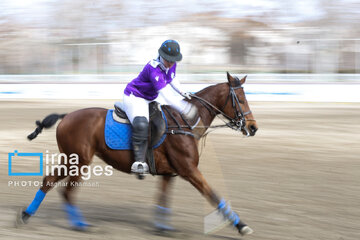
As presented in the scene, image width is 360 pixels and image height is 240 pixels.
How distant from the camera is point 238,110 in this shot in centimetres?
574

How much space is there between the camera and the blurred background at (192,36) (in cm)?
2852

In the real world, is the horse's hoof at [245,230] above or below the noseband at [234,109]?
below

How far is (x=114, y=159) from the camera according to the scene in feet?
19.2

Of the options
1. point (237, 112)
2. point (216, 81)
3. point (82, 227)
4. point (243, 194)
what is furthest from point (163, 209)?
point (216, 81)

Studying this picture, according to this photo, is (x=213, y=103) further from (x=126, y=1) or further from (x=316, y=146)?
(x=126, y=1)

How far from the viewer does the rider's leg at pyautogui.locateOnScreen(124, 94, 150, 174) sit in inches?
220

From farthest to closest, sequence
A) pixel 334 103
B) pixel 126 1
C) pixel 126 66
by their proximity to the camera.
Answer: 1. pixel 126 1
2. pixel 126 66
3. pixel 334 103


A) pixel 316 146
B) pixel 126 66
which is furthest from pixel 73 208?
pixel 126 66

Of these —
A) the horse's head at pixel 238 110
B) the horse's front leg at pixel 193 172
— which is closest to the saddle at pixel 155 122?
the horse's front leg at pixel 193 172

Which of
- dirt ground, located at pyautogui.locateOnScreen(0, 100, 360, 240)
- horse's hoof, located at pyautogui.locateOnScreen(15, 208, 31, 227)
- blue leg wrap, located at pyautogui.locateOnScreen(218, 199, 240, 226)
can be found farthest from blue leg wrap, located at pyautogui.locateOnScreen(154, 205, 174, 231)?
horse's hoof, located at pyautogui.locateOnScreen(15, 208, 31, 227)

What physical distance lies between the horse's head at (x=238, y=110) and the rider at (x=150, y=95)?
0.44 m

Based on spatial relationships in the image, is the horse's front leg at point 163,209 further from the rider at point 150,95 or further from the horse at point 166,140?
the rider at point 150,95

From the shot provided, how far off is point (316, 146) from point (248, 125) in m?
6.14

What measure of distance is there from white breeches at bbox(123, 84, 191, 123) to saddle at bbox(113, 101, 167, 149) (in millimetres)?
88
